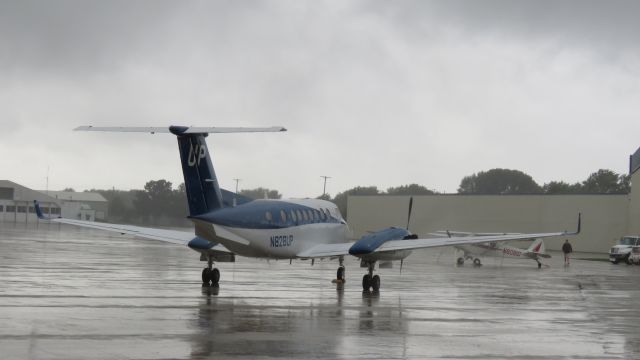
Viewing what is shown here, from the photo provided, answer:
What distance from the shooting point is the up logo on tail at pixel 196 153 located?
79.1 feet

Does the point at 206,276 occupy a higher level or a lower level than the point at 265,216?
lower

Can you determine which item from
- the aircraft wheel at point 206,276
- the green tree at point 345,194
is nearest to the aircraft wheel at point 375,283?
the aircraft wheel at point 206,276

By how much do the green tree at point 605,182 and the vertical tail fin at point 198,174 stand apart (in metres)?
109

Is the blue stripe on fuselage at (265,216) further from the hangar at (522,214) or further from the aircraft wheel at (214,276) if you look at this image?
the hangar at (522,214)

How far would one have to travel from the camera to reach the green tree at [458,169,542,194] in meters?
137

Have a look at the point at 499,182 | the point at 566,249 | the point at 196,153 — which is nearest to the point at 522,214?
the point at 566,249

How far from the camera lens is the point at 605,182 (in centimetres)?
12744

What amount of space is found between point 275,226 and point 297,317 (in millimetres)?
7590

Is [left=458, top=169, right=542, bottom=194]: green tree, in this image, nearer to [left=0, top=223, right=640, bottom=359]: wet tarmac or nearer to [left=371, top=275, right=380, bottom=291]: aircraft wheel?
[left=0, top=223, right=640, bottom=359]: wet tarmac

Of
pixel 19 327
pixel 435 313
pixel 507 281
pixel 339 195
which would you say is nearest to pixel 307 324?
pixel 435 313

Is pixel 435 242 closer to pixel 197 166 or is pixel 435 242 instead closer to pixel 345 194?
pixel 197 166

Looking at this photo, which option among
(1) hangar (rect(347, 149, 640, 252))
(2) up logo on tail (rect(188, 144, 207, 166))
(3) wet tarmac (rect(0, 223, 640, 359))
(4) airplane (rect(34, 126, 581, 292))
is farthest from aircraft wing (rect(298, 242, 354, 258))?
(1) hangar (rect(347, 149, 640, 252))

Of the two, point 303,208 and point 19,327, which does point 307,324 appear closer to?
point 19,327

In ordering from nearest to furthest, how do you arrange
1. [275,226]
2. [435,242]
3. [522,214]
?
[275,226] < [435,242] < [522,214]
